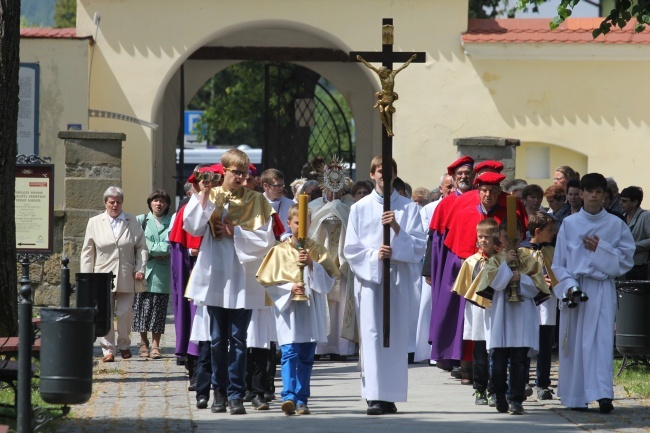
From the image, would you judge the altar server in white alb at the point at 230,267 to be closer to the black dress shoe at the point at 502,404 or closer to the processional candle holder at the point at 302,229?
the processional candle holder at the point at 302,229

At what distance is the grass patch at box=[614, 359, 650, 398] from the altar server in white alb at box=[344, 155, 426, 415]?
92.3 inches

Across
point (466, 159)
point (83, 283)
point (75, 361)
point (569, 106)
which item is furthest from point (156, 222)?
point (569, 106)

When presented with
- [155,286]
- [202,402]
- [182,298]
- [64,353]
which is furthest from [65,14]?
[64,353]

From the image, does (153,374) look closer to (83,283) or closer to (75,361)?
(83,283)

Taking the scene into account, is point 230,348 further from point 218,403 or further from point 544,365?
point 544,365

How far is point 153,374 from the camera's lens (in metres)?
12.6

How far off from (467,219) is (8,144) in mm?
3843

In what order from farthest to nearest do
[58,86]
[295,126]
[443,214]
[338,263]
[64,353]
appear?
[295,126] → [58,86] → [338,263] → [443,214] → [64,353]

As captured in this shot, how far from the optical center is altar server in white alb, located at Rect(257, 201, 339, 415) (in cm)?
1005

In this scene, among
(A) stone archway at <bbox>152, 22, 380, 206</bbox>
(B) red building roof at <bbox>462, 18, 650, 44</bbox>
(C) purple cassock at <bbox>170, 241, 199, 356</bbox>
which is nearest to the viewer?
(C) purple cassock at <bbox>170, 241, 199, 356</bbox>

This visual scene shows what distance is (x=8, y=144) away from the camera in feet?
34.1

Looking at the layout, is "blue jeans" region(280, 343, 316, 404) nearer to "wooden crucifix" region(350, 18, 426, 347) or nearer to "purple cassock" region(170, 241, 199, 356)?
"wooden crucifix" region(350, 18, 426, 347)

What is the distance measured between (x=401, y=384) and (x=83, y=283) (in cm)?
343

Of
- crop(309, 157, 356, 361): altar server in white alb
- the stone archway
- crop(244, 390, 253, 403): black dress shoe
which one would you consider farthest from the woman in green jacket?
the stone archway
